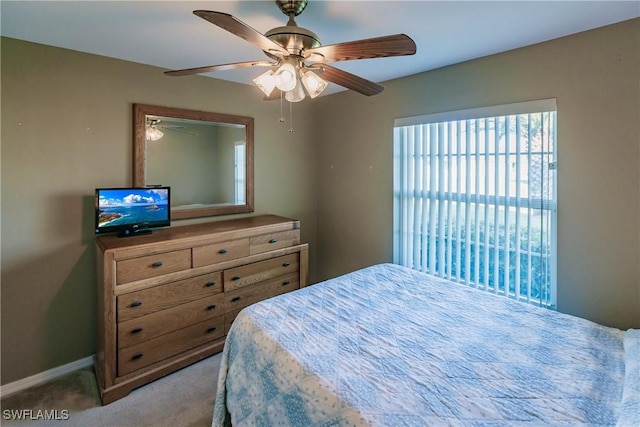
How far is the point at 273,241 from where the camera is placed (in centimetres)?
289

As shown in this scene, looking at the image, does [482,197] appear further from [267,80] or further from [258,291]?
[258,291]

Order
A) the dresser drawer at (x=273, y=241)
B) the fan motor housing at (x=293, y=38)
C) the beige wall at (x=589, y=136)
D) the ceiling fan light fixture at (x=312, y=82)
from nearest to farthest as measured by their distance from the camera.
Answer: the fan motor housing at (x=293, y=38)
the ceiling fan light fixture at (x=312, y=82)
the beige wall at (x=589, y=136)
the dresser drawer at (x=273, y=241)

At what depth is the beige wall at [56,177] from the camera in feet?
7.00

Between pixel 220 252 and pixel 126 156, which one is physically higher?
pixel 126 156

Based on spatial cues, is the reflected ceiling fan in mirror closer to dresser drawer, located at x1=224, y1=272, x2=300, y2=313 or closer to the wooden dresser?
the wooden dresser

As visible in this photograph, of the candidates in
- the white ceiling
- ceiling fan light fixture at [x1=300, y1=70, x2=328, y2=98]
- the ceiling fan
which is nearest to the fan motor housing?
the ceiling fan

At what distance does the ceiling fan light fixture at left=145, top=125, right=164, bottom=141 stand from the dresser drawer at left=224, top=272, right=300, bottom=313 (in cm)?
144

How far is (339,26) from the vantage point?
192cm

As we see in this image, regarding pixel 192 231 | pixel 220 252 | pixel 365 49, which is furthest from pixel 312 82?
pixel 192 231

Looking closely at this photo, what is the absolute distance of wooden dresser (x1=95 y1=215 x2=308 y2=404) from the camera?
208 centimetres

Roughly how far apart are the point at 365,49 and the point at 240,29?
1.76 ft

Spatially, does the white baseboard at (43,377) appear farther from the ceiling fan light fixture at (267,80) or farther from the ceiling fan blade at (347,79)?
the ceiling fan blade at (347,79)

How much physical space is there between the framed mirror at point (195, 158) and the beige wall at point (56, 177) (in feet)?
0.40

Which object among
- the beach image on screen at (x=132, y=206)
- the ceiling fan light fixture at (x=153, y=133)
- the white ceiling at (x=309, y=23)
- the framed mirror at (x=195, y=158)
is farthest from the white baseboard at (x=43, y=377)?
the white ceiling at (x=309, y=23)
